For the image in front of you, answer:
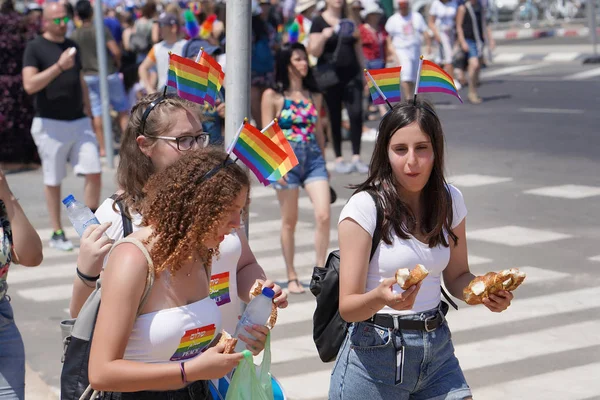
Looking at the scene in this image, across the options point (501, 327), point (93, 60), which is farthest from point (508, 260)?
point (93, 60)

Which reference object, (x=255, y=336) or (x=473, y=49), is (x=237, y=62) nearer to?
(x=255, y=336)

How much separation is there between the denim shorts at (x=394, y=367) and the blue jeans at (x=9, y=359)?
121 centimetres

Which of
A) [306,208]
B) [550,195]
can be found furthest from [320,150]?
[550,195]

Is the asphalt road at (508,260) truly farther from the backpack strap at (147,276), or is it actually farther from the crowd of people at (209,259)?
the backpack strap at (147,276)

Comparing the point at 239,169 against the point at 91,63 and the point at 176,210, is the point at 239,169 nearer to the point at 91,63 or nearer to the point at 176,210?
the point at 176,210

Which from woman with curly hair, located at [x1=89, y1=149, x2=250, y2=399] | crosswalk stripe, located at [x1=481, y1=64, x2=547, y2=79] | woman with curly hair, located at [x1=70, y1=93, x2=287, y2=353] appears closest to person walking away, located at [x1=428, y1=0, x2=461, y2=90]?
crosswalk stripe, located at [x1=481, y1=64, x2=547, y2=79]

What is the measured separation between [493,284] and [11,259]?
184 centimetres

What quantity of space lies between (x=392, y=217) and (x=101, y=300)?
121 centimetres

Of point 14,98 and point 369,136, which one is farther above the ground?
point 14,98

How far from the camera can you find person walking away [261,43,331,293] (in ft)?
27.2

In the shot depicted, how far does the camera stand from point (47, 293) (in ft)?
28.6

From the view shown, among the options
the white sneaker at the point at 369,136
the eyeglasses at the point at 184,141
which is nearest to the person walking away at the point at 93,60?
the white sneaker at the point at 369,136

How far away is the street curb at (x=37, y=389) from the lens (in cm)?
637

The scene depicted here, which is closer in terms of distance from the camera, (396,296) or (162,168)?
(396,296)
